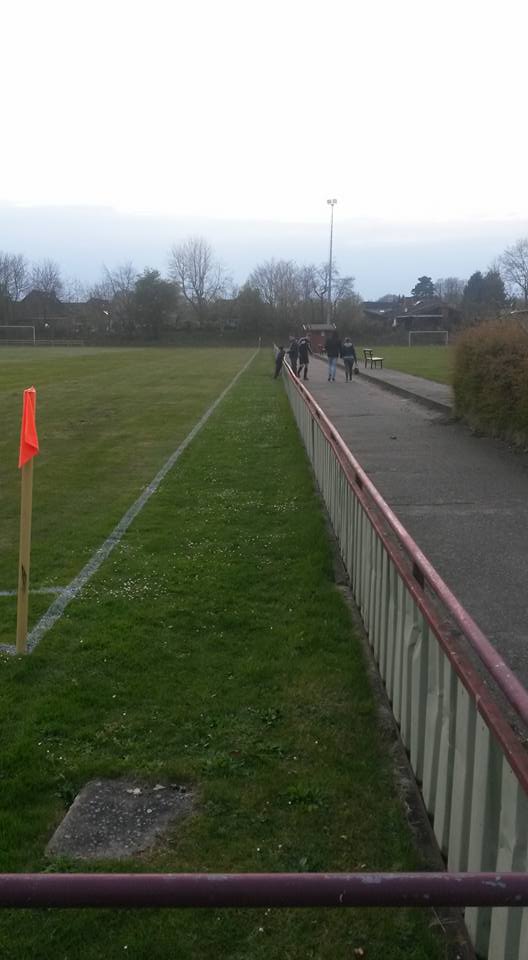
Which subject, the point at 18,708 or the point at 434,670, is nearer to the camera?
the point at 434,670

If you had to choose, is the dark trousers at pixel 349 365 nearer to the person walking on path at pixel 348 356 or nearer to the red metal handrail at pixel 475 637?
the person walking on path at pixel 348 356

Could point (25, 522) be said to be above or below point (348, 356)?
below

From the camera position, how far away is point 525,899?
156 centimetres

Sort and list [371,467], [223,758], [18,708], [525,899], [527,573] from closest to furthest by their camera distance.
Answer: [525,899], [223,758], [18,708], [527,573], [371,467]

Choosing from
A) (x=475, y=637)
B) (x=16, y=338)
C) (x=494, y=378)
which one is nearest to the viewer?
(x=475, y=637)

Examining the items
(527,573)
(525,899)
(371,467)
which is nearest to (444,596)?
(525,899)

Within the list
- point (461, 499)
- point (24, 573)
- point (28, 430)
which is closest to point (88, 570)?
point (24, 573)

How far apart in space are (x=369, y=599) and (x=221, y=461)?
8.02 meters

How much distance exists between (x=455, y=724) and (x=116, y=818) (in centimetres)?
150

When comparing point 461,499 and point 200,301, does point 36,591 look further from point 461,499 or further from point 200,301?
point 200,301

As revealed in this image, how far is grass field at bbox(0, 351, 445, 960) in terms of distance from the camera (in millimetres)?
2840

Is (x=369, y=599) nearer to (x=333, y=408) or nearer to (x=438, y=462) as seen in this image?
(x=438, y=462)

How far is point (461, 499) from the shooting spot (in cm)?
975

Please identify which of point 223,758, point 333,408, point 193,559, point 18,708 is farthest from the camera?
point 333,408
